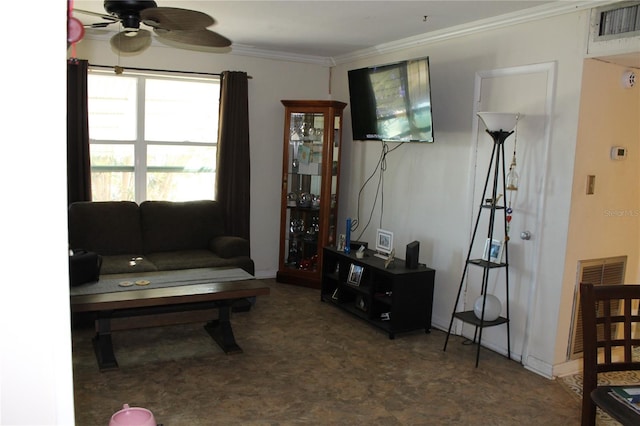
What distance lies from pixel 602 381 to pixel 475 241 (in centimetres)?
126

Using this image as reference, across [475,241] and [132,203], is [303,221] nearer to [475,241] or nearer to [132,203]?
[132,203]

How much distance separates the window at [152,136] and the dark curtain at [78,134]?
0.29 meters

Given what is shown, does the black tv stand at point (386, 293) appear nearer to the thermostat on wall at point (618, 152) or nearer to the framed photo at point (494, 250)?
the framed photo at point (494, 250)

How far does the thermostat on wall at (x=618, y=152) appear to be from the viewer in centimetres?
358

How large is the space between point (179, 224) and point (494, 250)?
287cm

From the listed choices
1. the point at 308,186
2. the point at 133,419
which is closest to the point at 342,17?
the point at 308,186

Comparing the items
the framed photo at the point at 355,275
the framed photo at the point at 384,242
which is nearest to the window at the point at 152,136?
the framed photo at the point at 355,275

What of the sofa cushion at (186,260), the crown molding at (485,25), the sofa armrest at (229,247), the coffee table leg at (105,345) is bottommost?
the coffee table leg at (105,345)

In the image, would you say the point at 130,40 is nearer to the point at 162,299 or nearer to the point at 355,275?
the point at 162,299

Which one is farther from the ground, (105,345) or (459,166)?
(459,166)

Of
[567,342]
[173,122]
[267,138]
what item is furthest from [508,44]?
[173,122]

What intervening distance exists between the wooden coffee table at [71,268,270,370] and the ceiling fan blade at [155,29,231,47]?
160cm

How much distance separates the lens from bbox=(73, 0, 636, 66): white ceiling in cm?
357

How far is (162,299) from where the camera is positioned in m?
3.37
